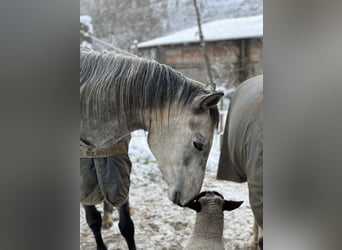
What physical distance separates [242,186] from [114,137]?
1.20 feet

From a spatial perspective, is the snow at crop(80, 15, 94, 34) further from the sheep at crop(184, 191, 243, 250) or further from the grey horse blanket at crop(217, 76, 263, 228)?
the sheep at crop(184, 191, 243, 250)

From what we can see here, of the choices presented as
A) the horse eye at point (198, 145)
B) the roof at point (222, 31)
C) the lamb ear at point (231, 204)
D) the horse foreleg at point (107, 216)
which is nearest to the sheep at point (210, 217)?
the lamb ear at point (231, 204)

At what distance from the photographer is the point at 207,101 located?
99 centimetres

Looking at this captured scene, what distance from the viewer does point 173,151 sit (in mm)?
1016

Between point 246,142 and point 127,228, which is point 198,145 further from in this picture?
point 127,228

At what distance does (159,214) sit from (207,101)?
330 millimetres

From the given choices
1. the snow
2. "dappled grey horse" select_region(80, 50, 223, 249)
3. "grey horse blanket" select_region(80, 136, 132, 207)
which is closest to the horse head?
"dappled grey horse" select_region(80, 50, 223, 249)

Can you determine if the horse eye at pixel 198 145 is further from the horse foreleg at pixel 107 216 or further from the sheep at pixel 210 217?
the horse foreleg at pixel 107 216

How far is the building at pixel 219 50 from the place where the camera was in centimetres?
104

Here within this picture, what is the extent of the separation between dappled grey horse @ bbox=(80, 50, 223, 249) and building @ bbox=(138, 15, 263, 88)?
0.04 metres
